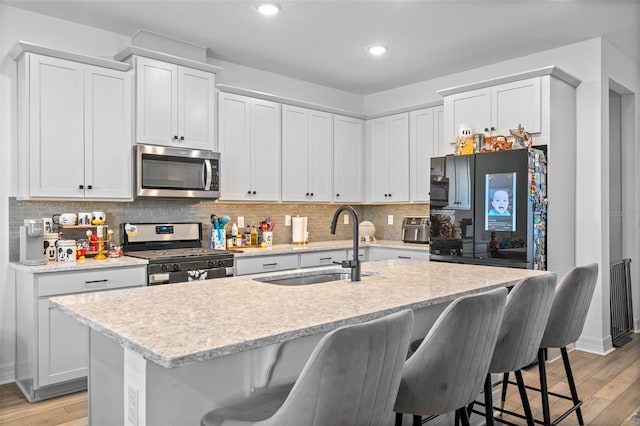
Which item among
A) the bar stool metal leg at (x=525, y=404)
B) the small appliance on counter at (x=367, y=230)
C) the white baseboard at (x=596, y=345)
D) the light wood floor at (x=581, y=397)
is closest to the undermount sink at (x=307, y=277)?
the bar stool metal leg at (x=525, y=404)

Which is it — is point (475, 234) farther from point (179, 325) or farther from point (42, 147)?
point (42, 147)

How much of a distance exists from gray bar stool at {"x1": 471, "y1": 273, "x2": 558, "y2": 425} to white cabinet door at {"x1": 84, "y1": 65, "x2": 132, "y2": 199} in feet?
9.58

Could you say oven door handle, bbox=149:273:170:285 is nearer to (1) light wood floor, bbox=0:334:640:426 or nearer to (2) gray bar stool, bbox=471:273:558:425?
(1) light wood floor, bbox=0:334:640:426

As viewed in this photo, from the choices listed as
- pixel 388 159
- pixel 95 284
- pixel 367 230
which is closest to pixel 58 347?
pixel 95 284

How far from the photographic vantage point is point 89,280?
126 inches

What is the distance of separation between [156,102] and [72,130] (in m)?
0.67

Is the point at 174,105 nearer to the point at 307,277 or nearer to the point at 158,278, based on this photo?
the point at 158,278

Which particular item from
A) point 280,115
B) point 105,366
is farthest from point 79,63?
point 105,366

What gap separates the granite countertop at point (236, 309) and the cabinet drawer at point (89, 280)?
4.54ft

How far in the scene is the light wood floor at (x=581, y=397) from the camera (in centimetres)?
280

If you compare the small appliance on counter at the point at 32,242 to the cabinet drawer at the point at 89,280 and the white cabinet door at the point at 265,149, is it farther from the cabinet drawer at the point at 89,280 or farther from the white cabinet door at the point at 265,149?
the white cabinet door at the point at 265,149

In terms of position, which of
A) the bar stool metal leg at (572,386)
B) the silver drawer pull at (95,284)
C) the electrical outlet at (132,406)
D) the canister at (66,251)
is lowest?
the bar stool metal leg at (572,386)

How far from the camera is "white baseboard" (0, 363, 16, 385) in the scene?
11.1 feet

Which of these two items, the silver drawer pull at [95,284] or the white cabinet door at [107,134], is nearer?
the silver drawer pull at [95,284]
